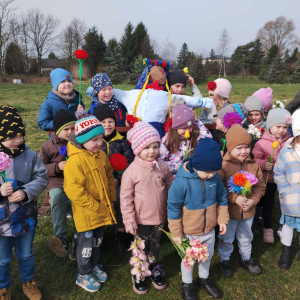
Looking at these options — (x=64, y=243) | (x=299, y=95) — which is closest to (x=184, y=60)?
(x=299, y=95)

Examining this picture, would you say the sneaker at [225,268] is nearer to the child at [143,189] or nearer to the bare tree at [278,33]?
the child at [143,189]

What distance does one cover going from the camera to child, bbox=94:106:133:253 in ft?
11.5

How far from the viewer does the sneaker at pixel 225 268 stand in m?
3.32

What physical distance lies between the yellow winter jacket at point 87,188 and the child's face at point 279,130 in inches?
92.9

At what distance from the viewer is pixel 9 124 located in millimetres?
2541

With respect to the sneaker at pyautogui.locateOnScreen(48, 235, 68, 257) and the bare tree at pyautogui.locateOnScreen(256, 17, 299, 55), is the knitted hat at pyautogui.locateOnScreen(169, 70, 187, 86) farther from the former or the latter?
the bare tree at pyautogui.locateOnScreen(256, 17, 299, 55)

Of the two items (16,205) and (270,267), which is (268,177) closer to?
(270,267)

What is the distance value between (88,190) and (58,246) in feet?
3.48

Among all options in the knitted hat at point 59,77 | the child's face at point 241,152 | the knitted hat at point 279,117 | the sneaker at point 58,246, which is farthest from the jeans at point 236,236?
the knitted hat at point 59,77

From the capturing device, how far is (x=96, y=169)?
2967 mm

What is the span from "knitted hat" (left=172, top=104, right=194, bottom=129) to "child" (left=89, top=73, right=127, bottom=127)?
103cm

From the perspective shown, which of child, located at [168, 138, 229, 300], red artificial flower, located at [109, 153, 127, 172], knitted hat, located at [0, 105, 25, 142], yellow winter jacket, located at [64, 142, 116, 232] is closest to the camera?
knitted hat, located at [0, 105, 25, 142]

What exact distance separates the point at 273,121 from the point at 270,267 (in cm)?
191

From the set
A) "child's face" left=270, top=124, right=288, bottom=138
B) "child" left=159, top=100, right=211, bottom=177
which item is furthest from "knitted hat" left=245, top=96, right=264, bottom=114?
"child" left=159, top=100, right=211, bottom=177
